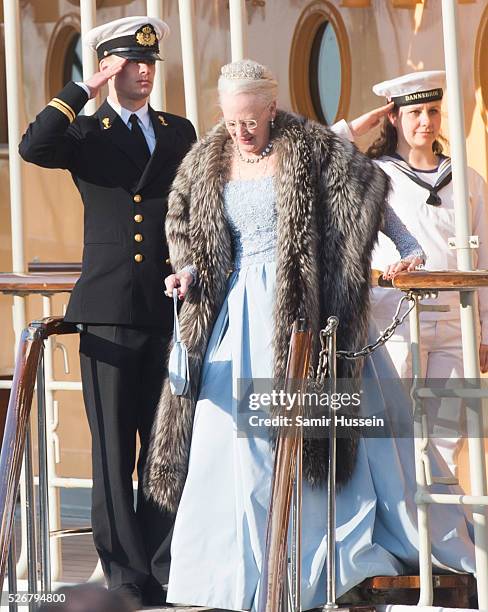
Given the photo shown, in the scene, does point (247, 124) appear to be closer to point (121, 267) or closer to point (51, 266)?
point (121, 267)

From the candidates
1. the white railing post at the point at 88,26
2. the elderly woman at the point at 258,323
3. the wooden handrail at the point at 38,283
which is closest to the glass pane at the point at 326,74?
the white railing post at the point at 88,26

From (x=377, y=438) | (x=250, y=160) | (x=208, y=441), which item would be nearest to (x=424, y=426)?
(x=377, y=438)

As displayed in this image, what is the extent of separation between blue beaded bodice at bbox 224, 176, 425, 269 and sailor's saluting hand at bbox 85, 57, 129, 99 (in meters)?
0.48

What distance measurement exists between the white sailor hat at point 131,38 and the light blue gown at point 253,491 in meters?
0.50

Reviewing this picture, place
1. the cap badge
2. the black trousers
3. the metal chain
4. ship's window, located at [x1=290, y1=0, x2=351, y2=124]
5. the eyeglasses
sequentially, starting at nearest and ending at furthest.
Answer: the metal chain, the eyeglasses, the black trousers, the cap badge, ship's window, located at [x1=290, y1=0, x2=351, y2=124]

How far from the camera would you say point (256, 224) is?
13.3 feet

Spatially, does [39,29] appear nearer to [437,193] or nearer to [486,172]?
[486,172]

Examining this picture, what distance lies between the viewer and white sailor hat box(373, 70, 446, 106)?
4.90 meters

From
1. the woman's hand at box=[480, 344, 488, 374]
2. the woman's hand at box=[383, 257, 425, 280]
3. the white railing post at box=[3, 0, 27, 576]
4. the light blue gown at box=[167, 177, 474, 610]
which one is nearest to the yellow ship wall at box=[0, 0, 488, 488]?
the white railing post at box=[3, 0, 27, 576]

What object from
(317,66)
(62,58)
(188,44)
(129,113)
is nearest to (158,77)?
(188,44)

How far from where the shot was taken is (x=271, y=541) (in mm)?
3383

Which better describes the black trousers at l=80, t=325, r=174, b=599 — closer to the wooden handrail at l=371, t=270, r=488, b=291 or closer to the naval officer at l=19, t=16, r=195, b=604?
the naval officer at l=19, t=16, r=195, b=604

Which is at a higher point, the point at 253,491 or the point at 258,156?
the point at 258,156

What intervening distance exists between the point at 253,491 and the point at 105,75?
1272 mm
